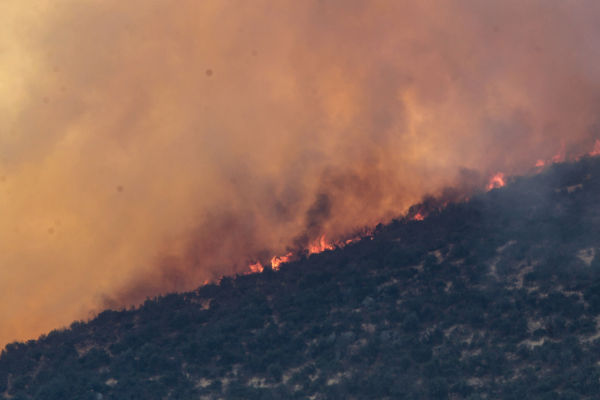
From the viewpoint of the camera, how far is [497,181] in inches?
2830

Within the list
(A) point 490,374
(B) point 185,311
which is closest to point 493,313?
(A) point 490,374

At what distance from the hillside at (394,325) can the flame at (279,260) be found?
1433 millimetres

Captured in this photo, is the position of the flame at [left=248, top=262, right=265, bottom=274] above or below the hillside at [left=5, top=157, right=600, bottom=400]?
above

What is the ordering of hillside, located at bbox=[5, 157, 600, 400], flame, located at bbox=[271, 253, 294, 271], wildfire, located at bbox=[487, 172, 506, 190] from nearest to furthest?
hillside, located at bbox=[5, 157, 600, 400]
wildfire, located at bbox=[487, 172, 506, 190]
flame, located at bbox=[271, 253, 294, 271]

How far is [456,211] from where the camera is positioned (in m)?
67.2

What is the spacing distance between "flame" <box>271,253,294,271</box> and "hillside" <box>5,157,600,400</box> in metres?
1.43

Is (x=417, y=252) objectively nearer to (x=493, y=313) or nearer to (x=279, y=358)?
(x=493, y=313)

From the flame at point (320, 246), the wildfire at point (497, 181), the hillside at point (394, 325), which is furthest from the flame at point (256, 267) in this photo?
the wildfire at point (497, 181)

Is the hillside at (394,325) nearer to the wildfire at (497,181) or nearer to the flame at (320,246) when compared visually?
the wildfire at (497,181)

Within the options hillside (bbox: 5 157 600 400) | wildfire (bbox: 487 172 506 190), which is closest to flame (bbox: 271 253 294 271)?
hillside (bbox: 5 157 600 400)

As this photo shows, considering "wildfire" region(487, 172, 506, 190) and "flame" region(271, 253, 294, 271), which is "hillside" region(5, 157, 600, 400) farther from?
"wildfire" region(487, 172, 506, 190)

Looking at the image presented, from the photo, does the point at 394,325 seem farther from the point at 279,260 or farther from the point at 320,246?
the point at 279,260

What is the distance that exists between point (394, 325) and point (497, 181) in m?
24.2

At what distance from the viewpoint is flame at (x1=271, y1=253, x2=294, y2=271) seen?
2869 inches
